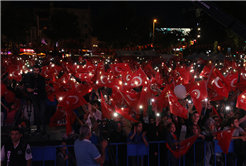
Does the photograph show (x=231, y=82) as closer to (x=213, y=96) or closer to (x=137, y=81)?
(x=213, y=96)

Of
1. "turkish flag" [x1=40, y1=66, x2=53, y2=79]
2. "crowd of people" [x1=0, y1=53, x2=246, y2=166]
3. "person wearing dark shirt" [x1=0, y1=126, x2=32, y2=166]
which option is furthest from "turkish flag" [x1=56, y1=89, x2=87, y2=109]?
"turkish flag" [x1=40, y1=66, x2=53, y2=79]

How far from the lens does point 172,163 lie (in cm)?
621

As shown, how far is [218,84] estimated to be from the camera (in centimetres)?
918

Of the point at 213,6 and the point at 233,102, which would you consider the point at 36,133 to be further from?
the point at 233,102

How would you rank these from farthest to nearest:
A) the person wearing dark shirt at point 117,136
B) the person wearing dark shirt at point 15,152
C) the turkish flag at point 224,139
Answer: the person wearing dark shirt at point 117,136 < the turkish flag at point 224,139 < the person wearing dark shirt at point 15,152

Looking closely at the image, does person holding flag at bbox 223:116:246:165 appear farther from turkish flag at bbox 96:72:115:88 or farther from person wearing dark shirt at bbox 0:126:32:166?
turkish flag at bbox 96:72:115:88

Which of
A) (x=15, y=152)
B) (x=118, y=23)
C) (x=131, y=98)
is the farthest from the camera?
(x=118, y=23)

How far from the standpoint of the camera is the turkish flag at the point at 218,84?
904 cm

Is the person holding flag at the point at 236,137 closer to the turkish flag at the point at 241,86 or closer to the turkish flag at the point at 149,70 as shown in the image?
the turkish flag at the point at 241,86

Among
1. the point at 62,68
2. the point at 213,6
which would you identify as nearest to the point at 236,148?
the point at 213,6

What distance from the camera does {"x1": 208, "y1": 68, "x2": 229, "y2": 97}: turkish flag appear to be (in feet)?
29.7

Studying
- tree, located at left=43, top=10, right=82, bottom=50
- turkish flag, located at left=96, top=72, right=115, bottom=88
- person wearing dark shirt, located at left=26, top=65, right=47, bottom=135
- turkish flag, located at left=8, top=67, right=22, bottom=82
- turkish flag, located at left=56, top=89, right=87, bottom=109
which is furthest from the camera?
tree, located at left=43, top=10, right=82, bottom=50

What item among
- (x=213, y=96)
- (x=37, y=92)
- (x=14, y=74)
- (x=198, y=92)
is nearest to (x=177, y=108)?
(x=198, y=92)

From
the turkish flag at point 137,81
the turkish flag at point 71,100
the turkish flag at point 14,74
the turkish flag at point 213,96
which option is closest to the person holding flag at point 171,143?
the turkish flag at point 71,100
